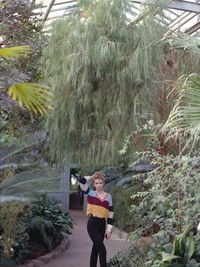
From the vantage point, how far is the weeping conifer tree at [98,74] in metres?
5.36

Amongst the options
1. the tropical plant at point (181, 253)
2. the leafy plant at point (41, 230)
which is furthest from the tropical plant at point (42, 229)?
the tropical plant at point (181, 253)

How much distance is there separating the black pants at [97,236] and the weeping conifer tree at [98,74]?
2.99 feet

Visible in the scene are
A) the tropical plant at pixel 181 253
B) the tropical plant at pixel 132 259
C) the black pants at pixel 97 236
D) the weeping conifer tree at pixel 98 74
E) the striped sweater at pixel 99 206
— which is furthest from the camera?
the weeping conifer tree at pixel 98 74

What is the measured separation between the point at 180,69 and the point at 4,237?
3088 millimetres

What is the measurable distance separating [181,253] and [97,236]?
3.82ft

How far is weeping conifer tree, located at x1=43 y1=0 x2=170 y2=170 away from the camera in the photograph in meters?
5.36

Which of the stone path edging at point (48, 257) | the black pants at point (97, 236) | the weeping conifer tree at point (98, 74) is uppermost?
the weeping conifer tree at point (98, 74)

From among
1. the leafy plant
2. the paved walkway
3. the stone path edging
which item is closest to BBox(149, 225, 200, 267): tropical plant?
the leafy plant

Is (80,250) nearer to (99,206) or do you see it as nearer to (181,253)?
(99,206)

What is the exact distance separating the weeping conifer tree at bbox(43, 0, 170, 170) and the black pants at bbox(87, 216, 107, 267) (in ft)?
2.99

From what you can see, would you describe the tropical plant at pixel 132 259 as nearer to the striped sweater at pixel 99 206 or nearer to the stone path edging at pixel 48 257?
the striped sweater at pixel 99 206

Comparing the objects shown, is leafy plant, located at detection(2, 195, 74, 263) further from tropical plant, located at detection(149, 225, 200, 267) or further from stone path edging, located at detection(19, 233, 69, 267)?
tropical plant, located at detection(149, 225, 200, 267)

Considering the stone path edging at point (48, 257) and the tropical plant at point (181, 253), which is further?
the stone path edging at point (48, 257)

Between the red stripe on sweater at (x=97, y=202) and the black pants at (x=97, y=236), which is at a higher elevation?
the red stripe on sweater at (x=97, y=202)
